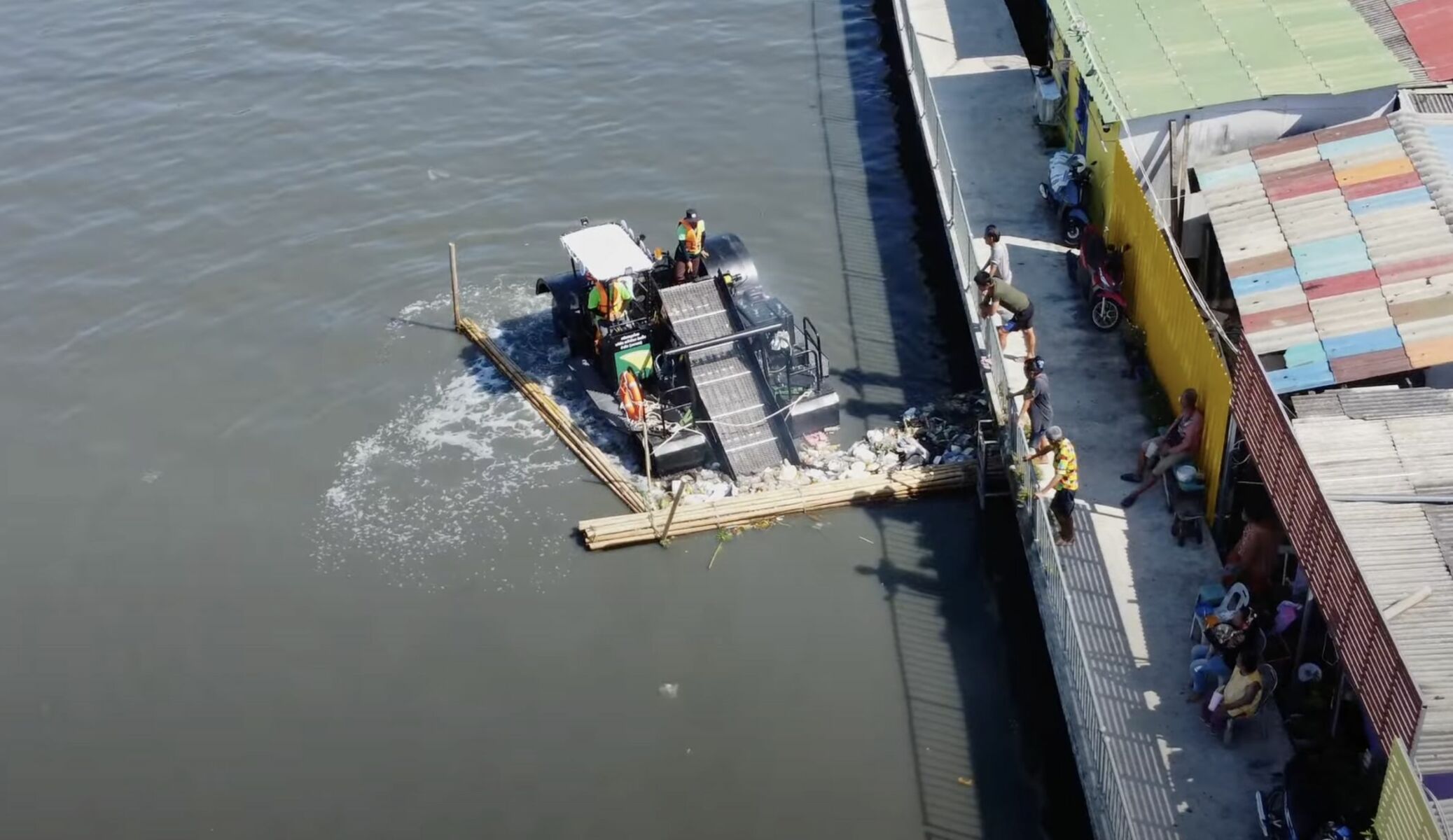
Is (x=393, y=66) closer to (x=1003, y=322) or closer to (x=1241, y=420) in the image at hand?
(x=1003, y=322)

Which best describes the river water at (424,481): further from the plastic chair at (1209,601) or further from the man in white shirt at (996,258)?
the plastic chair at (1209,601)

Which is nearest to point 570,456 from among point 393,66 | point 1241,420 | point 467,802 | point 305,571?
point 305,571

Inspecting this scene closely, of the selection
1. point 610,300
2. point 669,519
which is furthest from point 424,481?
point 669,519

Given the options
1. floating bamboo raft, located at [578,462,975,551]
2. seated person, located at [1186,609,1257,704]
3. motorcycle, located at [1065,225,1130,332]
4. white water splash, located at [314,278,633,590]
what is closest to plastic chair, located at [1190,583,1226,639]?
seated person, located at [1186,609,1257,704]

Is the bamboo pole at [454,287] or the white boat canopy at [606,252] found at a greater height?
the white boat canopy at [606,252]

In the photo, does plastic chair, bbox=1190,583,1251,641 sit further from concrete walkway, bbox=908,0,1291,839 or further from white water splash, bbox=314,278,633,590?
white water splash, bbox=314,278,633,590

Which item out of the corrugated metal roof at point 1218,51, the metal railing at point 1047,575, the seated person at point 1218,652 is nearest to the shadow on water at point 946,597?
the metal railing at point 1047,575
